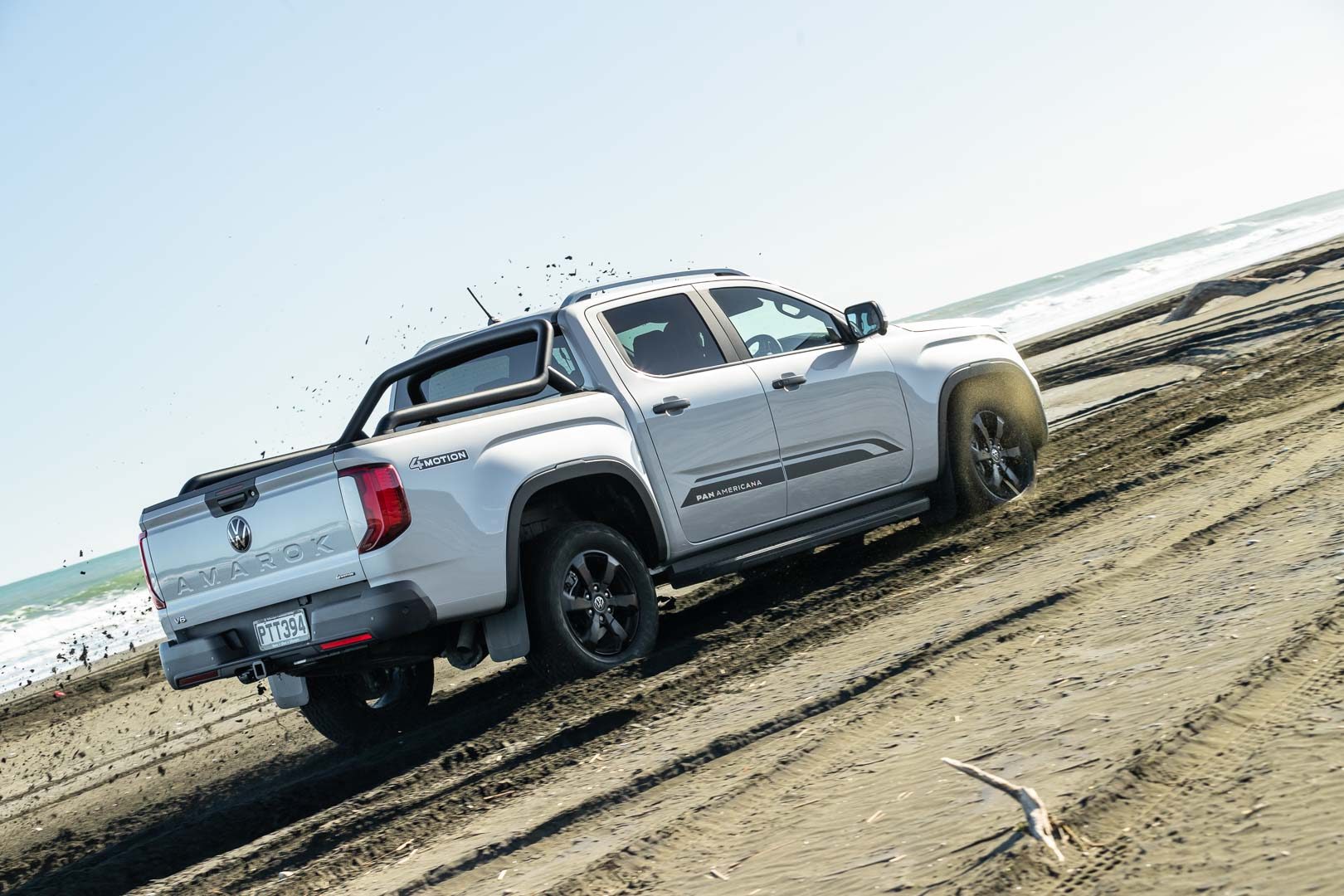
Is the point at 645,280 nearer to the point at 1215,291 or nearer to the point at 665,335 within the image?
the point at 665,335

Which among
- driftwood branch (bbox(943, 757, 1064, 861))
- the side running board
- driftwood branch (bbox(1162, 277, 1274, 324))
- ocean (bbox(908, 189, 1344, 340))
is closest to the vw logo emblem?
the side running board

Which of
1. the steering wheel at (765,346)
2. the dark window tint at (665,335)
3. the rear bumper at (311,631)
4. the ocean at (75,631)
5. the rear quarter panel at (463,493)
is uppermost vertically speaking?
the dark window tint at (665,335)

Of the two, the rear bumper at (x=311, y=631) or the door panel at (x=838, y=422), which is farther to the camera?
the door panel at (x=838, y=422)

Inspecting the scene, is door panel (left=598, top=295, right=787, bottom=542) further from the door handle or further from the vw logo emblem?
the vw logo emblem

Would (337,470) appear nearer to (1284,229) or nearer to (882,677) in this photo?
(882,677)

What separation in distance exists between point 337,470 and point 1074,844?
3374 mm

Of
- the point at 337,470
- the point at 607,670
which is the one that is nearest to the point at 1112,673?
the point at 607,670

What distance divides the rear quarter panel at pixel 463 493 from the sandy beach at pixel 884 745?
68 centimetres

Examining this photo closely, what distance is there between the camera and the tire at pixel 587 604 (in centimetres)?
583

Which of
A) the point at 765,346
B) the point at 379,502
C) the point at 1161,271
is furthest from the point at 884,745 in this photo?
the point at 1161,271

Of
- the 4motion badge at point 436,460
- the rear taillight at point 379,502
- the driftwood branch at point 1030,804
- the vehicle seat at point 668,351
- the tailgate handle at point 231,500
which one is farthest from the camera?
the vehicle seat at point 668,351

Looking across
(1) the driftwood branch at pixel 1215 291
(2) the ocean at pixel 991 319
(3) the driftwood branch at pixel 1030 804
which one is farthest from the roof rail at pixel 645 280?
(1) the driftwood branch at pixel 1215 291

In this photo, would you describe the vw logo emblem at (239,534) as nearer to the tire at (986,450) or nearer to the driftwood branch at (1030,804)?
the driftwood branch at (1030,804)

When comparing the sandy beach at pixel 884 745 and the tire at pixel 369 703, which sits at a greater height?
the tire at pixel 369 703
